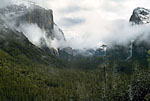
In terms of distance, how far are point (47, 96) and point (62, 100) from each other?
15.8 m

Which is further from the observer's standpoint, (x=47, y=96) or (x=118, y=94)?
(x=47, y=96)

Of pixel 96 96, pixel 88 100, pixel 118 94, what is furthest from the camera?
pixel 96 96

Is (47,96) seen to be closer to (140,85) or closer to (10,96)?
(10,96)

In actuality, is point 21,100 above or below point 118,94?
below

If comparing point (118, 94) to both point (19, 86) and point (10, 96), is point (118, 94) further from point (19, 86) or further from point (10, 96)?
point (19, 86)

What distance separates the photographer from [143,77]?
49.1 m

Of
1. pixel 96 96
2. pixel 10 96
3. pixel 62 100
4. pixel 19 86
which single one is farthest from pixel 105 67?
pixel 19 86

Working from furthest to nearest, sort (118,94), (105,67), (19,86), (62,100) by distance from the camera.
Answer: (19,86)
(62,100)
(118,94)
(105,67)

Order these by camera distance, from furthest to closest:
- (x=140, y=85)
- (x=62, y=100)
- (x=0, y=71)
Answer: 1. (x=0, y=71)
2. (x=62, y=100)
3. (x=140, y=85)

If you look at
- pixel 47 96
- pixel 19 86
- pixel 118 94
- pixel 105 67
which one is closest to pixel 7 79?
pixel 19 86

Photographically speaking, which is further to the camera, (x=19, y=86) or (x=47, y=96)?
(x=19, y=86)

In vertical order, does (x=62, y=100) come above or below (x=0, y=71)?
below

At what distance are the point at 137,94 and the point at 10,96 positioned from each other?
115 meters

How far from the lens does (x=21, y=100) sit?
466ft
